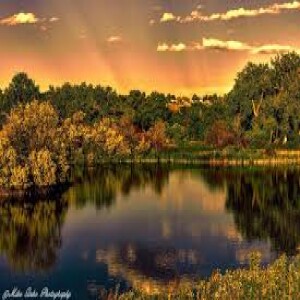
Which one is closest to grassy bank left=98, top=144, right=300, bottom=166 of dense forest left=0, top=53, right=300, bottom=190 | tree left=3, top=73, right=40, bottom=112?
dense forest left=0, top=53, right=300, bottom=190

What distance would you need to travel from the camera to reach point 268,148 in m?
124

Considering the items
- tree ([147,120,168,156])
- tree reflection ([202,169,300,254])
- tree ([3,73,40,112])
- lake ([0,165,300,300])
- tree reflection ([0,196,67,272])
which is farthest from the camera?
tree ([3,73,40,112])

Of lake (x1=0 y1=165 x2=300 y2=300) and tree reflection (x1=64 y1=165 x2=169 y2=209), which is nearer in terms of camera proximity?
lake (x1=0 y1=165 x2=300 y2=300)

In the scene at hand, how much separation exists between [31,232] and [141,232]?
27.1 ft

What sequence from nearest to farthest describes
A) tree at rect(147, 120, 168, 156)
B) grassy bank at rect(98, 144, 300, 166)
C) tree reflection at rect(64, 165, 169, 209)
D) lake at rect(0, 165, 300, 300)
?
1. lake at rect(0, 165, 300, 300)
2. tree reflection at rect(64, 165, 169, 209)
3. grassy bank at rect(98, 144, 300, 166)
4. tree at rect(147, 120, 168, 156)

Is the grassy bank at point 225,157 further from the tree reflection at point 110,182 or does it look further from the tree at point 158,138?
the tree reflection at point 110,182

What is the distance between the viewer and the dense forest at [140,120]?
262 ft

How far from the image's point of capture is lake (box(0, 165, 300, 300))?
38.1 m

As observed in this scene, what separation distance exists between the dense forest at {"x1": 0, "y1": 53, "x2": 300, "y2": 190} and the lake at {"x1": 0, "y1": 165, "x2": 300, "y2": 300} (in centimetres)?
970

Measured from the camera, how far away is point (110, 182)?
274 feet

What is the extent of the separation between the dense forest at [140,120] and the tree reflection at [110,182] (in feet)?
13.2

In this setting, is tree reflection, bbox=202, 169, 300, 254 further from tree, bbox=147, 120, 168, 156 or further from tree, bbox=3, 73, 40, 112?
tree, bbox=3, 73, 40, 112

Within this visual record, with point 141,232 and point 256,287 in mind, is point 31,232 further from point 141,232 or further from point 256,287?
point 256,287

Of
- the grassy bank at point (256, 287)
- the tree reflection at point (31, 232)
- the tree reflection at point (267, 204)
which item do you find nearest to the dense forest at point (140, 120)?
the tree reflection at point (31, 232)
